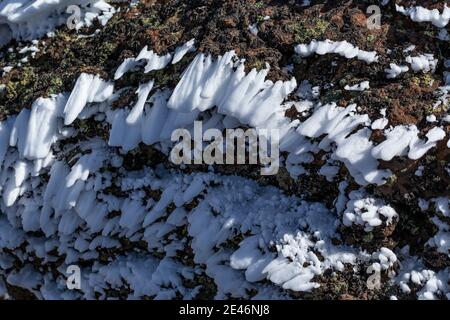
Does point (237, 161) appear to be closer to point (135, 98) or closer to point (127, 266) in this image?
point (135, 98)

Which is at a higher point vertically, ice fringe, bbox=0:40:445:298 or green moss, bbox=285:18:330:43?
green moss, bbox=285:18:330:43

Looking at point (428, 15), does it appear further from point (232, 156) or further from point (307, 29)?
point (232, 156)

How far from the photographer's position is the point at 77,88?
715cm

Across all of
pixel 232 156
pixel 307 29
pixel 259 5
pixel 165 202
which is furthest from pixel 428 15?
pixel 165 202

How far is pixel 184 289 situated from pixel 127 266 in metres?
0.81

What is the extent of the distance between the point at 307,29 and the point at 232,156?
1686mm

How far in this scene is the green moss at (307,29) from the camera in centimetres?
664

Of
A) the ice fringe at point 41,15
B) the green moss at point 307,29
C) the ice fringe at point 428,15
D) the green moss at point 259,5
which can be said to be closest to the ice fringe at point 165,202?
the green moss at point 307,29

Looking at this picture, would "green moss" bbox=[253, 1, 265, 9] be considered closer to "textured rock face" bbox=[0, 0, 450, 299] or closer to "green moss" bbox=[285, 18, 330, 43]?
"textured rock face" bbox=[0, 0, 450, 299]

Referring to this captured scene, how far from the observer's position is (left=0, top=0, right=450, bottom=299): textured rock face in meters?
6.02

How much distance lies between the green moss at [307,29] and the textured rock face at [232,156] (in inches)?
0.7

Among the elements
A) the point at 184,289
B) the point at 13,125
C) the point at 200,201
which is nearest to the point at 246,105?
the point at 200,201

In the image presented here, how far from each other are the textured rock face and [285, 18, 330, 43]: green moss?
17 millimetres

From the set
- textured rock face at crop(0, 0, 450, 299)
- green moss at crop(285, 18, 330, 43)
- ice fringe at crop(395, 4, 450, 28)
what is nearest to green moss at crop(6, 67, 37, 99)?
textured rock face at crop(0, 0, 450, 299)
